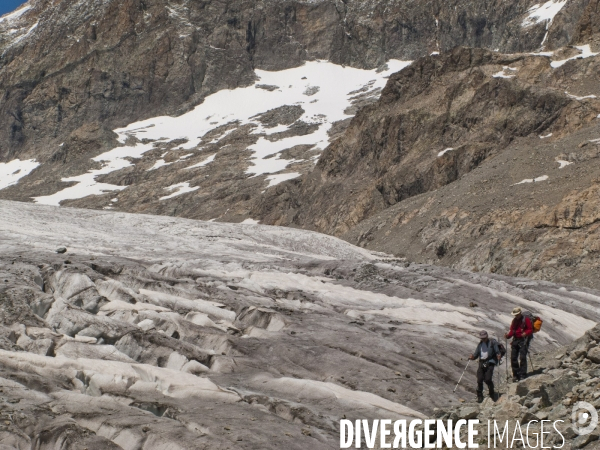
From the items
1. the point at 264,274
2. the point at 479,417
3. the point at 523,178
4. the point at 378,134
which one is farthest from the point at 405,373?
the point at 378,134

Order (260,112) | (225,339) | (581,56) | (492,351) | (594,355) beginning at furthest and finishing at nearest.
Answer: (260,112), (581,56), (225,339), (492,351), (594,355)

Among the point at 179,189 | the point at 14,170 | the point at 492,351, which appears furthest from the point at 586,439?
the point at 14,170

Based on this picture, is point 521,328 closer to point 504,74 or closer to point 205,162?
point 504,74

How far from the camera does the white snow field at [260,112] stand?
450 ft

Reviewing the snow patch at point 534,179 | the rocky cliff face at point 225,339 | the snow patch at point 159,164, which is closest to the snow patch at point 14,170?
the snow patch at point 159,164

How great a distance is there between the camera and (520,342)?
16.1 m

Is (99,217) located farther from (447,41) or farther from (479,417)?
(447,41)

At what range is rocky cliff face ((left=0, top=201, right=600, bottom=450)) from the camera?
1249cm

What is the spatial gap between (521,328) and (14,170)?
177841 millimetres

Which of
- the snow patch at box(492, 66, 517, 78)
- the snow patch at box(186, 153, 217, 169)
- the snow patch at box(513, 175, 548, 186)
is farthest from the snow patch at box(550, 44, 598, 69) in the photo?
the snow patch at box(186, 153, 217, 169)

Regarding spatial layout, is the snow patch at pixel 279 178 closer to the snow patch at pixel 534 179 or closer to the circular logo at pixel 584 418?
the snow patch at pixel 534 179

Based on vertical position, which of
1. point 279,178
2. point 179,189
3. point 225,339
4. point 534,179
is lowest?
point 179,189

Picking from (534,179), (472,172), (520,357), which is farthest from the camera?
(472,172)

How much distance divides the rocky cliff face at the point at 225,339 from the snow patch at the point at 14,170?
145060 mm
